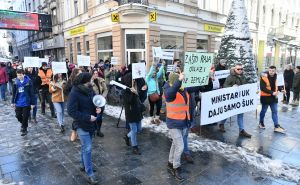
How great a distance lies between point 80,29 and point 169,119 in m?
17.0

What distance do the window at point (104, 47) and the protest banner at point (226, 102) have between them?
10390 mm

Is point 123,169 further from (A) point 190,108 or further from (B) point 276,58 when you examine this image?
(B) point 276,58

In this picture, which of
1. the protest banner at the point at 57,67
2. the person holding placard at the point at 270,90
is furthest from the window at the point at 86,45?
the person holding placard at the point at 270,90

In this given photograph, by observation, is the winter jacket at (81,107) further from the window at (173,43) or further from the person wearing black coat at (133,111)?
the window at (173,43)

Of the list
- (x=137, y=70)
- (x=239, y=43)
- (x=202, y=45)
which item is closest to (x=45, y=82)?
(x=137, y=70)

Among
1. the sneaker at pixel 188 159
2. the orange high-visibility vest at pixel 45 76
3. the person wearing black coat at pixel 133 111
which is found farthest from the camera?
the orange high-visibility vest at pixel 45 76

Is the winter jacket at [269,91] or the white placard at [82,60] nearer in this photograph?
the winter jacket at [269,91]

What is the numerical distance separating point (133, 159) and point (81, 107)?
1.75 m

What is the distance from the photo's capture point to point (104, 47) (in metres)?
15.8

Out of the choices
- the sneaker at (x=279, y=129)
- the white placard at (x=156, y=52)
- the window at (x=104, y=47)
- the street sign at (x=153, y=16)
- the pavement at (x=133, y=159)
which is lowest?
the pavement at (x=133, y=159)

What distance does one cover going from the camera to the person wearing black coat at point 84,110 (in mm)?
3611

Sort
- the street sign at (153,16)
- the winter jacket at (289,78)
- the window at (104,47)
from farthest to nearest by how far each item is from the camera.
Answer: the window at (104,47)
the street sign at (153,16)
the winter jacket at (289,78)

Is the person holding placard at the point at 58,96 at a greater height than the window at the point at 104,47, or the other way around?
the window at the point at 104,47

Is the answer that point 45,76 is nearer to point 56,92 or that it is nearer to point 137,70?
point 56,92
